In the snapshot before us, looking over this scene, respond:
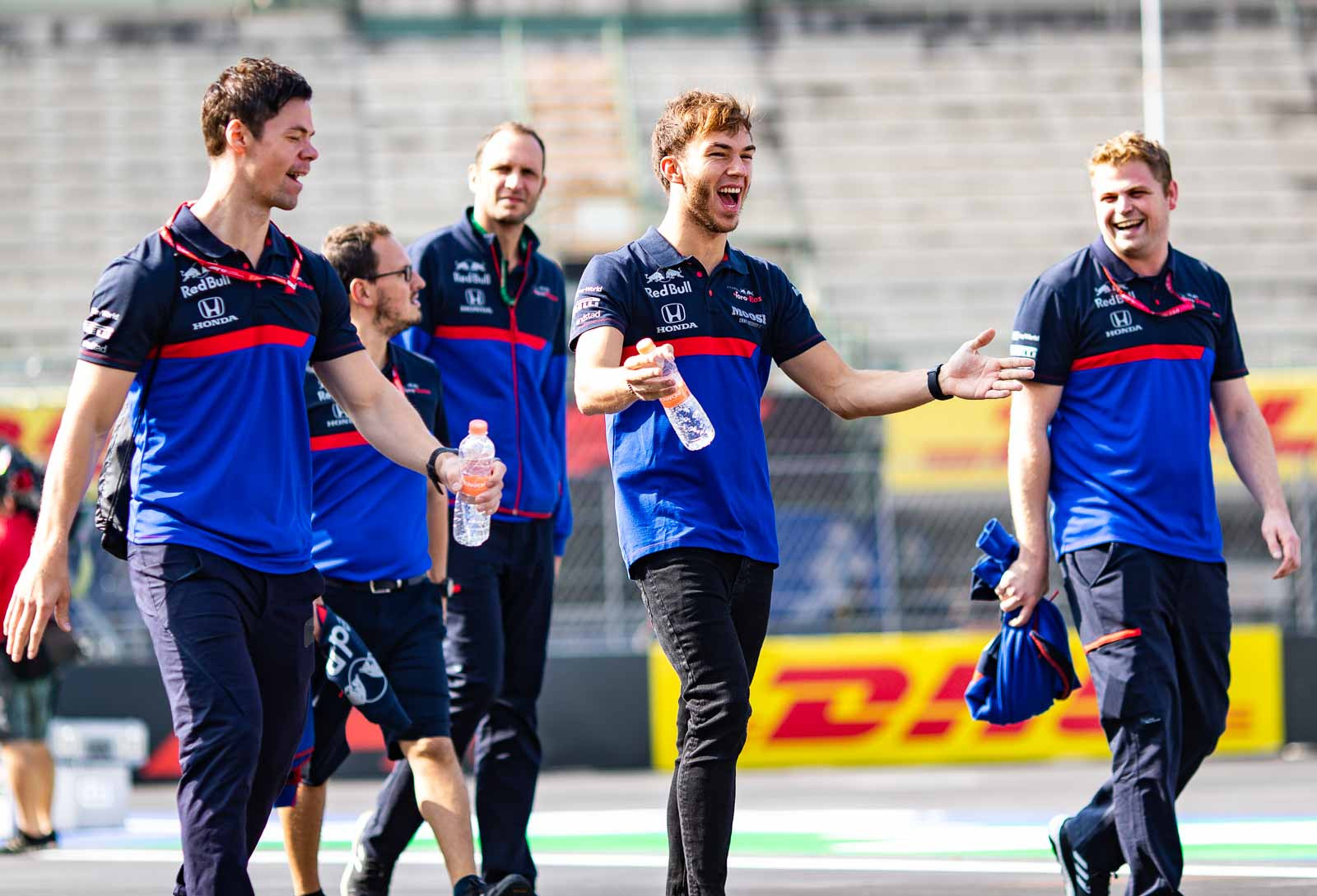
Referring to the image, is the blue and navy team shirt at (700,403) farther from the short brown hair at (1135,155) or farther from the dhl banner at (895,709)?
the dhl banner at (895,709)

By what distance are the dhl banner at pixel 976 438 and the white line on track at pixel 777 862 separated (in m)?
5.56

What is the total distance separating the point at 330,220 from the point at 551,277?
14.7 m

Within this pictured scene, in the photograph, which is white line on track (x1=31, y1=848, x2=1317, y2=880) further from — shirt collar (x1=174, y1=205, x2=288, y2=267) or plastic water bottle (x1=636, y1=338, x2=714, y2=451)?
shirt collar (x1=174, y1=205, x2=288, y2=267)

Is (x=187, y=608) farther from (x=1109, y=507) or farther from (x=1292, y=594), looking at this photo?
(x=1292, y=594)

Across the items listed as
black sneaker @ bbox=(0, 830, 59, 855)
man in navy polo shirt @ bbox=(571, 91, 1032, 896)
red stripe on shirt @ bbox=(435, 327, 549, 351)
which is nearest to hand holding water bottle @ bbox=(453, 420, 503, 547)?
man in navy polo shirt @ bbox=(571, 91, 1032, 896)

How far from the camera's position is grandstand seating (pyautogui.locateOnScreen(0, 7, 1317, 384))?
20.1m

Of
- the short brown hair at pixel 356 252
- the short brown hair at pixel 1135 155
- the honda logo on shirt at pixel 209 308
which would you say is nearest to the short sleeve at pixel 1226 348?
the short brown hair at pixel 1135 155

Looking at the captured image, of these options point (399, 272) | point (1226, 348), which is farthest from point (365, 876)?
point (1226, 348)

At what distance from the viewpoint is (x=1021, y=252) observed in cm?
2014

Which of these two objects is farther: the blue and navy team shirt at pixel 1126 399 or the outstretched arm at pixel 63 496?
the blue and navy team shirt at pixel 1126 399

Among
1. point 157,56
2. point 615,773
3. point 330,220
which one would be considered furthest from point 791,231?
point 615,773

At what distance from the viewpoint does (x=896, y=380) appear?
4.77 meters

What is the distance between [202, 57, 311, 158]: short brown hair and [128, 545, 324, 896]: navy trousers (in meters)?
1.01

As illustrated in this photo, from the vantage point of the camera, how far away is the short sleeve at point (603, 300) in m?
4.57
